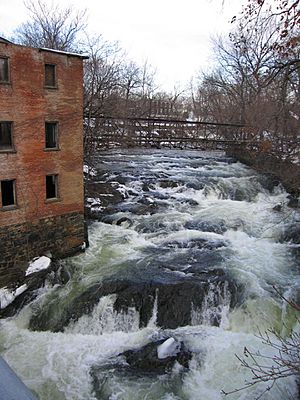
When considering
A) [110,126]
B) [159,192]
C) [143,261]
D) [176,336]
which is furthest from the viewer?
[110,126]

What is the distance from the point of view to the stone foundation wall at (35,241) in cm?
1105

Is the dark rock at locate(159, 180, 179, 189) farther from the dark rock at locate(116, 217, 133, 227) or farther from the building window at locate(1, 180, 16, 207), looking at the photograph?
the building window at locate(1, 180, 16, 207)

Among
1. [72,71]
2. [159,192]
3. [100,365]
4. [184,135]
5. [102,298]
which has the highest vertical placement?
[72,71]

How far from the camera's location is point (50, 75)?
11.2m

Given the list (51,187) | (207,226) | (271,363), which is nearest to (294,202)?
(207,226)

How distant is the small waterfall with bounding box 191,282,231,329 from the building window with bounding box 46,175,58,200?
5892mm

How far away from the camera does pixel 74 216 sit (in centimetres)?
1279

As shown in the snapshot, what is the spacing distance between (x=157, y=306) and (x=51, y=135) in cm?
628

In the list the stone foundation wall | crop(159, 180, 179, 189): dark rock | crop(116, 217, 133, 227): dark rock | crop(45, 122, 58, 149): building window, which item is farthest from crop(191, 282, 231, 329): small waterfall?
crop(159, 180, 179, 189): dark rock

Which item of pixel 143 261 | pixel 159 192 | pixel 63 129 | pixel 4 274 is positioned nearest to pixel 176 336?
pixel 143 261

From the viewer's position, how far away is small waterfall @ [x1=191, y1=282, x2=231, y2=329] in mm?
9461

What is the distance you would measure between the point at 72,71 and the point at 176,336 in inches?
334

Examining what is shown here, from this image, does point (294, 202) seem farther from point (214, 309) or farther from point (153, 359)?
point (153, 359)

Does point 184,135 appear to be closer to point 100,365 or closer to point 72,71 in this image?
point 72,71
